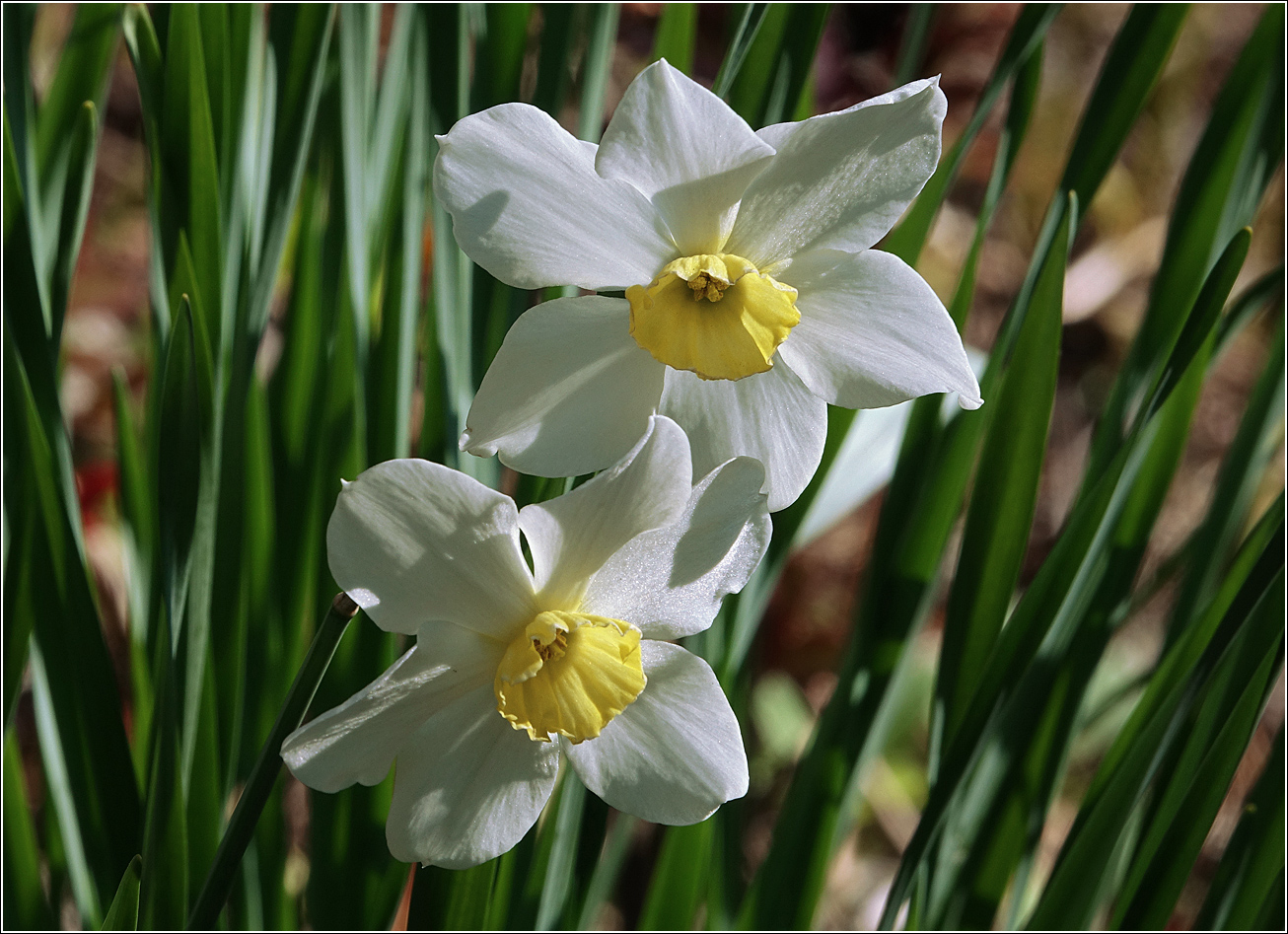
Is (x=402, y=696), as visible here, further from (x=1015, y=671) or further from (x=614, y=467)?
(x=1015, y=671)

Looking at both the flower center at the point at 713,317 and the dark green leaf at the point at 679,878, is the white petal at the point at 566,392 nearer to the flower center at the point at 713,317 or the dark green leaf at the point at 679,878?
the flower center at the point at 713,317

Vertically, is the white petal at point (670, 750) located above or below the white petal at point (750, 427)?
below

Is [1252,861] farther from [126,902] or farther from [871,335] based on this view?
[126,902]

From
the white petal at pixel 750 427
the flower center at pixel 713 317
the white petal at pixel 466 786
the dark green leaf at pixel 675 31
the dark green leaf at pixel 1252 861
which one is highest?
the dark green leaf at pixel 675 31

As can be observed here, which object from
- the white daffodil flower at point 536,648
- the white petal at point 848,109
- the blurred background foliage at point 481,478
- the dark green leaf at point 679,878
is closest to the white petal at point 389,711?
the white daffodil flower at point 536,648

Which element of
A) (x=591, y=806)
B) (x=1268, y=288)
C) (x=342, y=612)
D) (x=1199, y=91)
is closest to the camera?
(x=342, y=612)

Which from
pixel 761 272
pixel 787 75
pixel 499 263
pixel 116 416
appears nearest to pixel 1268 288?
pixel 787 75
